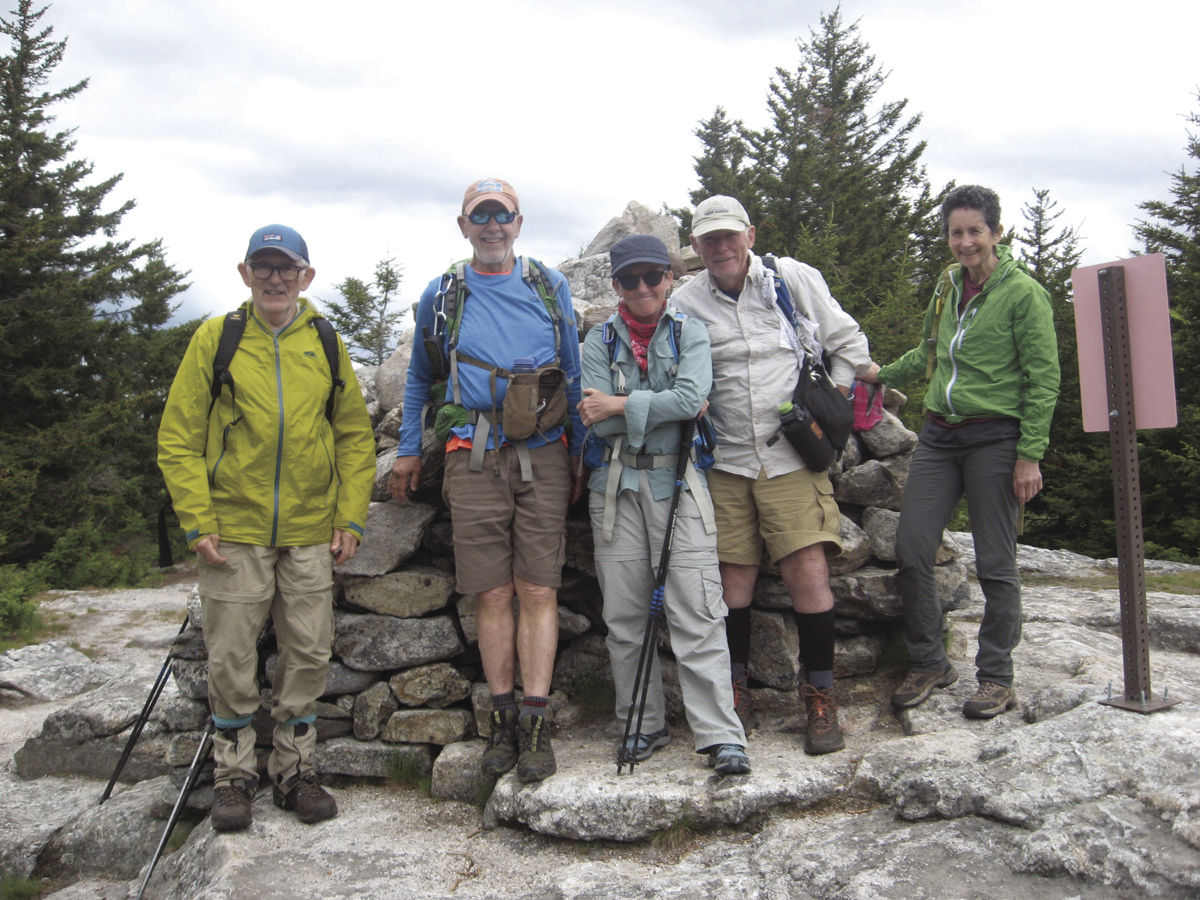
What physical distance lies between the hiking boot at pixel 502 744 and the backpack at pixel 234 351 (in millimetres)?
2039

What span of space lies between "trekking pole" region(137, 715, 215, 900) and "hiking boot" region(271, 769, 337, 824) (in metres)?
0.56

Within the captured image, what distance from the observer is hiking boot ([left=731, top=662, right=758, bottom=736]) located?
521cm

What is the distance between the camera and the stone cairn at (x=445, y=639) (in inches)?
221

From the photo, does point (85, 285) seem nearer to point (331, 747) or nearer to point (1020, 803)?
point (331, 747)

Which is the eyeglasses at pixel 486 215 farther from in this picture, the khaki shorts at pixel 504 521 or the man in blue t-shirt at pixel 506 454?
the khaki shorts at pixel 504 521

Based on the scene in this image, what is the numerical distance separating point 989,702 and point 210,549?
14.5ft

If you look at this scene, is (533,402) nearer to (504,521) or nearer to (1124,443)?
(504,521)

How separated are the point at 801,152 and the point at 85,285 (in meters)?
20.1

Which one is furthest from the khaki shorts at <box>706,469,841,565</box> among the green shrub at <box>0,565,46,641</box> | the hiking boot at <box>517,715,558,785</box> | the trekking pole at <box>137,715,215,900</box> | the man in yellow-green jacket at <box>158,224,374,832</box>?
the green shrub at <box>0,565,46,641</box>

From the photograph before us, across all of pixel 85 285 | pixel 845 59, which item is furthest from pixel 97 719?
pixel 845 59

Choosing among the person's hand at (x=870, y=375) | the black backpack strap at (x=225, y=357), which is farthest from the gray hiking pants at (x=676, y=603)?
the black backpack strap at (x=225, y=357)

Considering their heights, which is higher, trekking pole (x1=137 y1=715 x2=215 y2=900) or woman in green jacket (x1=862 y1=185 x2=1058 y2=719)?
woman in green jacket (x1=862 y1=185 x2=1058 y2=719)

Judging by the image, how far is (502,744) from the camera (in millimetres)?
4930

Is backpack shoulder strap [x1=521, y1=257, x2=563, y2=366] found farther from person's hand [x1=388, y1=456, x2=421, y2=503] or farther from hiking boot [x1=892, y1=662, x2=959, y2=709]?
hiking boot [x1=892, y1=662, x2=959, y2=709]
